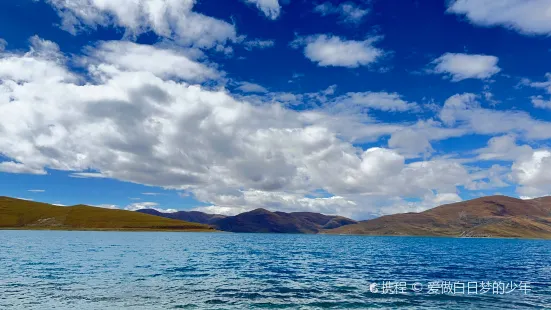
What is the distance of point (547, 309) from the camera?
39031 mm

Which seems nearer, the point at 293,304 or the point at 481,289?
the point at 293,304

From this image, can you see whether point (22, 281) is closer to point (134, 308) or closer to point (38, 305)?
point (38, 305)

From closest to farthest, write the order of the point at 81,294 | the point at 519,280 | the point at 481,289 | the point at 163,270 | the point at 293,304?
the point at 293,304 → the point at 81,294 → the point at 481,289 → the point at 519,280 → the point at 163,270

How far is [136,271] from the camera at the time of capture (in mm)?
65500

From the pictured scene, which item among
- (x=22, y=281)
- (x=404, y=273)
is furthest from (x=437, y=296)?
(x=22, y=281)

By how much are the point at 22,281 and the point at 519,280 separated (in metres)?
73.8

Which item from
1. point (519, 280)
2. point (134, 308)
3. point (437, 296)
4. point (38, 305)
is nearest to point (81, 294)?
point (38, 305)

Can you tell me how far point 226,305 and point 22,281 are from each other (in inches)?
1247

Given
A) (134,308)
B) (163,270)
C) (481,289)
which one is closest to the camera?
(134,308)

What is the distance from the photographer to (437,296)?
148ft

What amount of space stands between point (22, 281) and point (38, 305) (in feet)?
58.4

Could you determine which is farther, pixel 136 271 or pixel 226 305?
pixel 136 271

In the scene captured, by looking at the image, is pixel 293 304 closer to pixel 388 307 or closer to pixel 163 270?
pixel 388 307

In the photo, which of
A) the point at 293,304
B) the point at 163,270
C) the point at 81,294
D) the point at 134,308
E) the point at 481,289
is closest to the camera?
the point at 134,308
